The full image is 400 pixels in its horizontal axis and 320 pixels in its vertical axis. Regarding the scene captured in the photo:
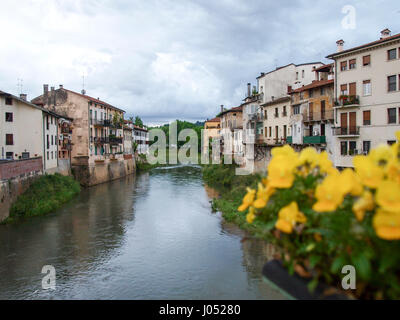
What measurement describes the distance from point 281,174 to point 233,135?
161 feet

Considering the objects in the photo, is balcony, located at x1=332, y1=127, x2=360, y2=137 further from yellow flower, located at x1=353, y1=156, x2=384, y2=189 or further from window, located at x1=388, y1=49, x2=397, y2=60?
yellow flower, located at x1=353, y1=156, x2=384, y2=189

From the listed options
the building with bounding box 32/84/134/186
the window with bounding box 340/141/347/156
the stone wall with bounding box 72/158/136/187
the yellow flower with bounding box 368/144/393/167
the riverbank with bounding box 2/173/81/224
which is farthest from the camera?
the building with bounding box 32/84/134/186

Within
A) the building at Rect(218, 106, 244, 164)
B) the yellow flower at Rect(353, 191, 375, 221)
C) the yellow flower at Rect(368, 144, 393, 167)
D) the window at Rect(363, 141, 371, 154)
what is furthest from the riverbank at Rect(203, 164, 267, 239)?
the yellow flower at Rect(353, 191, 375, 221)

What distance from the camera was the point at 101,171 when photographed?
153ft

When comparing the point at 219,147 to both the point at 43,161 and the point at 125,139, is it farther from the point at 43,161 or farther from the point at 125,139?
the point at 43,161

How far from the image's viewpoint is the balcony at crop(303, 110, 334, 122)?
29.4m

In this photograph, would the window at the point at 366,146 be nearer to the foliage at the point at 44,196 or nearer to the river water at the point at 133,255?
the river water at the point at 133,255

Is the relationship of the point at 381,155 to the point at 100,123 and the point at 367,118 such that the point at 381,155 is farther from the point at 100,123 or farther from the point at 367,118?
the point at 100,123

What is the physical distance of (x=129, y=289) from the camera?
44.3 ft

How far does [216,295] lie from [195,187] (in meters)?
27.9

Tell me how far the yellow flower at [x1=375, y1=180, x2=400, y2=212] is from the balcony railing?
2662 centimetres

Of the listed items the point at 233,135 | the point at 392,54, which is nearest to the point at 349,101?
the point at 392,54

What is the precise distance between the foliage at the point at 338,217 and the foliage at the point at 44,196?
26.0 meters

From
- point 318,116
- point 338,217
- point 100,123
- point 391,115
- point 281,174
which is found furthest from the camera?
point 100,123
